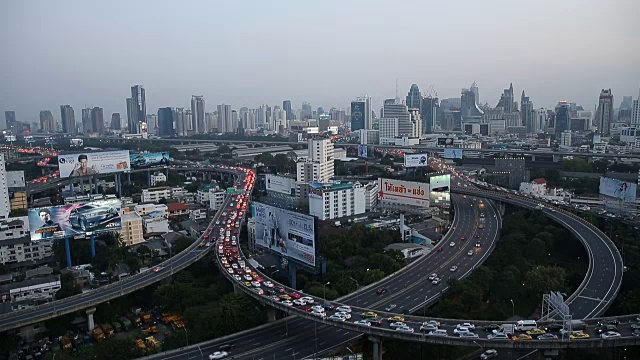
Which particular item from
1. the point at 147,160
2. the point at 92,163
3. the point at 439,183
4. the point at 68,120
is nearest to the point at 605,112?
the point at 439,183

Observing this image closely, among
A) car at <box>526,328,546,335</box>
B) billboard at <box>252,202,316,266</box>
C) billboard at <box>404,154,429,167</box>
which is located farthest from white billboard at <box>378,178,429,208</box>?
car at <box>526,328,546,335</box>

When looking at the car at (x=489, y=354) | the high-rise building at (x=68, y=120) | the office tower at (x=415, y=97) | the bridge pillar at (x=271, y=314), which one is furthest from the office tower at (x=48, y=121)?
the car at (x=489, y=354)

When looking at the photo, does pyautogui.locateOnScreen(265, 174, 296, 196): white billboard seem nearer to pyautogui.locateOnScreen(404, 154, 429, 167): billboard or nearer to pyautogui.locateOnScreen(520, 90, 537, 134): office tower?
pyautogui.locateOnScreen(404, 154, 429, 167): billboard

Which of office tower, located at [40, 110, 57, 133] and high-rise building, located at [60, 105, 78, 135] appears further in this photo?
office tower, located at [40, 110, 57, 133]

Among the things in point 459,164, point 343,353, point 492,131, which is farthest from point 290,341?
point 492,131

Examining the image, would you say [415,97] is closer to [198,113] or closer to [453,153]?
[198,113]

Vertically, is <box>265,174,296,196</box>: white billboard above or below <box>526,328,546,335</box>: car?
above
